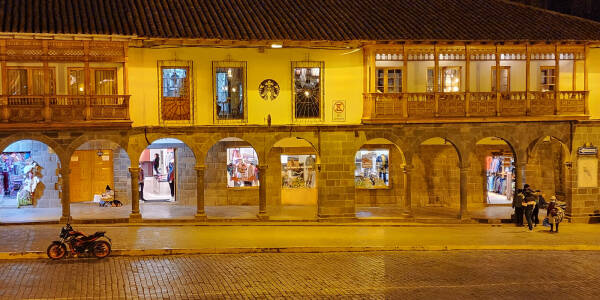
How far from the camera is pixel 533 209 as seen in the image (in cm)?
2277

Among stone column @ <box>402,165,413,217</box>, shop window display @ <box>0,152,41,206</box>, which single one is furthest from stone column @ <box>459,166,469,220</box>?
shop window display @ <box>0,152,41,206</box>

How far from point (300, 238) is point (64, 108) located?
30.3ft

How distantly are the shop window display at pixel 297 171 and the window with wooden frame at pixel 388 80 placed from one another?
15.0 ft

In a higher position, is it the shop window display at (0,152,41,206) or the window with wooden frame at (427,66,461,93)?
the window with wooden frame at (427,66,461,93)

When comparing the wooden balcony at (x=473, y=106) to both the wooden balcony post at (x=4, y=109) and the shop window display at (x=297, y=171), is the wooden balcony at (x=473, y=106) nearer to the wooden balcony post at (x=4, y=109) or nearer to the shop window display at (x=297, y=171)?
the shop window display at (x=297, y=171)

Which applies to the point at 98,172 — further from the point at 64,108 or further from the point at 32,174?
the point at 64,108

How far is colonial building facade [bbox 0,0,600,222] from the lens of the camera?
21609 millimetres

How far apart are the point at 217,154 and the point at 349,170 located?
6.02 meters

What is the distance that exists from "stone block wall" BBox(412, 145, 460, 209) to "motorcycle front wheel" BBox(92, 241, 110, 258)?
47.2 feet

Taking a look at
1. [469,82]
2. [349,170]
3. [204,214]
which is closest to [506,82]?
[469,82]

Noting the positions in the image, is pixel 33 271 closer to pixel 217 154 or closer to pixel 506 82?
pixel 217 154

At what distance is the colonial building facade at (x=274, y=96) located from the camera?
21609 millimetres

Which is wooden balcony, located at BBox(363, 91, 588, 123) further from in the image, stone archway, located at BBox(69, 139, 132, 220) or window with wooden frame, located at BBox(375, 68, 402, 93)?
stone archway, located at BBox(69, 139, 132, 220)

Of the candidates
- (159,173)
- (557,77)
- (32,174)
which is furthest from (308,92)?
(32,174)
